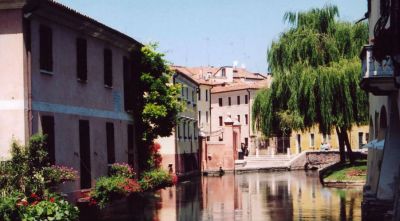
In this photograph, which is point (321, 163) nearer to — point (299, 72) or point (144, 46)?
point (299, 72)

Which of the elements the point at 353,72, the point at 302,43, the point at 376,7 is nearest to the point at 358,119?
the point at 353,72

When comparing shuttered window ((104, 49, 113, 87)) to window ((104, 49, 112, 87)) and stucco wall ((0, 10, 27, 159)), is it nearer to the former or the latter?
window ((104, 49, 112, 87))

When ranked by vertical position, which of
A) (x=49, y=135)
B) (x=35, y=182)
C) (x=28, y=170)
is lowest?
(x=35, y=182)

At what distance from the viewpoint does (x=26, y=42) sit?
17.8 meters

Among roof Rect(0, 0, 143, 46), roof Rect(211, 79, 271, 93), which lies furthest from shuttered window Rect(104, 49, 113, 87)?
roof Rect(211, 79, 271, 93)

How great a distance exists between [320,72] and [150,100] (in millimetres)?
12930

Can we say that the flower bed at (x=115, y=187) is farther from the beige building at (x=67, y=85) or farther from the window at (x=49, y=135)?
the window at (x=49, y=135)

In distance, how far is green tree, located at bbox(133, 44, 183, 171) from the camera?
28.0 metres

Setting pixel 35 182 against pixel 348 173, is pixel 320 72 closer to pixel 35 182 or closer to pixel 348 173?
pixel 348 173

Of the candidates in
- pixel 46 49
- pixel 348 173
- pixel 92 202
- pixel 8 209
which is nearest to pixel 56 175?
pixel 92 202

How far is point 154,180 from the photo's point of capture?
27062 mm

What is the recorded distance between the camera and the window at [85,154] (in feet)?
70.7

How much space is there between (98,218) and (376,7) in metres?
10.6

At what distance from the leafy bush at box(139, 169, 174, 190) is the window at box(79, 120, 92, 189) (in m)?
4.35
